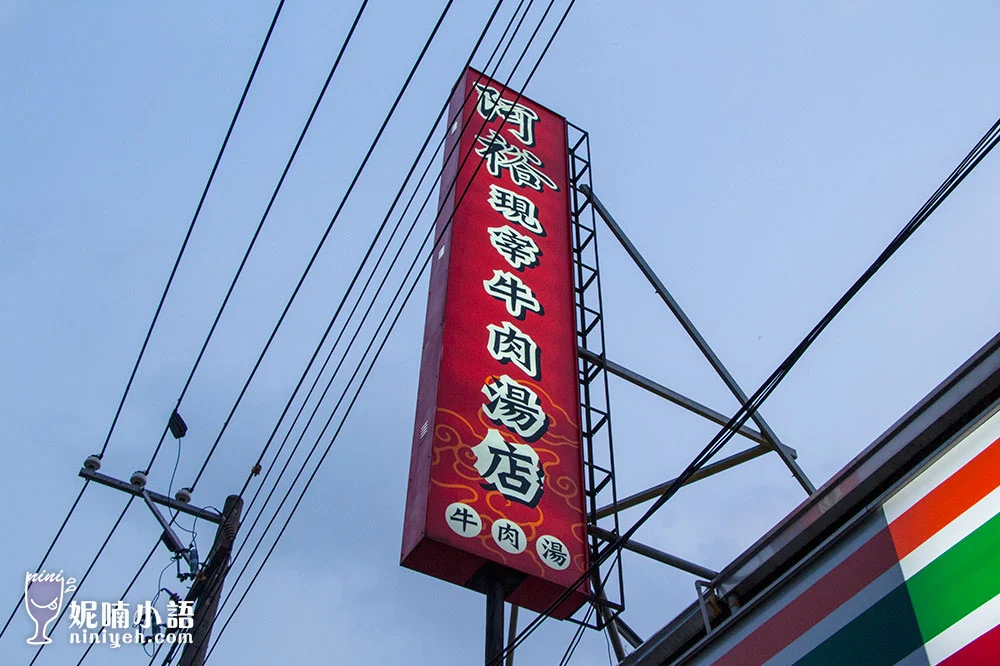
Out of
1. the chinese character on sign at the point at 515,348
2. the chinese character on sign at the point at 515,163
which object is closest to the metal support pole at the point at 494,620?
the chinese character on sign at the point at 515,348

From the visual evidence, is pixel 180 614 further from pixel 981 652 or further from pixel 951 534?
pixel 981 652

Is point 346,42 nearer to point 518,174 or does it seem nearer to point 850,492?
point 850,492

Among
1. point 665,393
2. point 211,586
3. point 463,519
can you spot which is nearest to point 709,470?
point 665,393

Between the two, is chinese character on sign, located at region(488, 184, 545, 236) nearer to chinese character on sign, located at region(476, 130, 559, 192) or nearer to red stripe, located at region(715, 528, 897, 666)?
chinese character on sign, located at region(476, 130, 559, 192)

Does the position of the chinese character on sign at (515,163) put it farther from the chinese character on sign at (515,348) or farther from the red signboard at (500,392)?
the chinese character on sign at (515,348)

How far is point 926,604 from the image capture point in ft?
15.5

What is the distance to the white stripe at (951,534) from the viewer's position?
4.64 meters

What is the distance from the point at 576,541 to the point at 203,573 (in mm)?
4191

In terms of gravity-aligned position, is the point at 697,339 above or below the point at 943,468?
above

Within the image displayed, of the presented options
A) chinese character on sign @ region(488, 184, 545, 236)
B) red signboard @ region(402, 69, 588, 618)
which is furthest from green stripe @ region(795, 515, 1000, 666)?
chinese character on sign @ region(488, 184, 545, 236)

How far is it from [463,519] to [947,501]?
460 cm

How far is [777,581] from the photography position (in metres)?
5.65

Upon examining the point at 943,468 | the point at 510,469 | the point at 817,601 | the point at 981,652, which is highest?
the point at 510,469

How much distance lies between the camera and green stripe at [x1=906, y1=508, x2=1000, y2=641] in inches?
178
